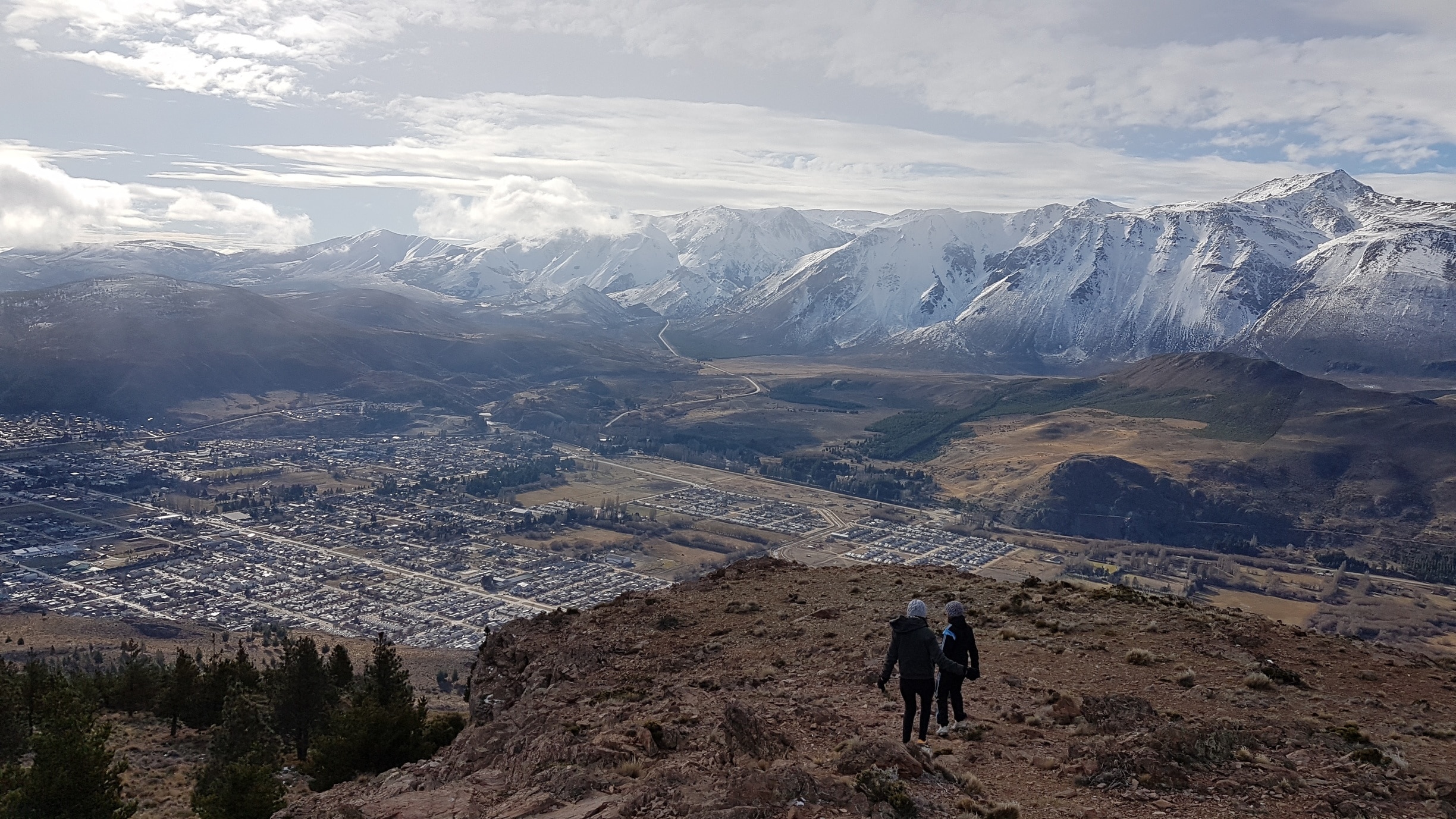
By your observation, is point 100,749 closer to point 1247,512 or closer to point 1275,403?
point 1247,512

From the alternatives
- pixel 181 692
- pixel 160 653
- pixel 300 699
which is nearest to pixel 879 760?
pixel 300 699

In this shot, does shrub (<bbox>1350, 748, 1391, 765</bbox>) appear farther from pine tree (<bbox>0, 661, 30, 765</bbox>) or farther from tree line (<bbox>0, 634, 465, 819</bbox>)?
pine tree (<bbox>0, 661, 30, 765</bbox>)

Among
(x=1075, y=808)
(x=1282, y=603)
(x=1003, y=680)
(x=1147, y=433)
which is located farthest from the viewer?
(x=1147, y=433)

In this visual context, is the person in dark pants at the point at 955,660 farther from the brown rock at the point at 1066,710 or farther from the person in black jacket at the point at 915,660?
the brown rock at the point at 1066,710

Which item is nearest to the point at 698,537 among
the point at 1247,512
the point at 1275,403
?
the point at 1247,512

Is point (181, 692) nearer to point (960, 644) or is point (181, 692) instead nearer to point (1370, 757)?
point (960, 644)
